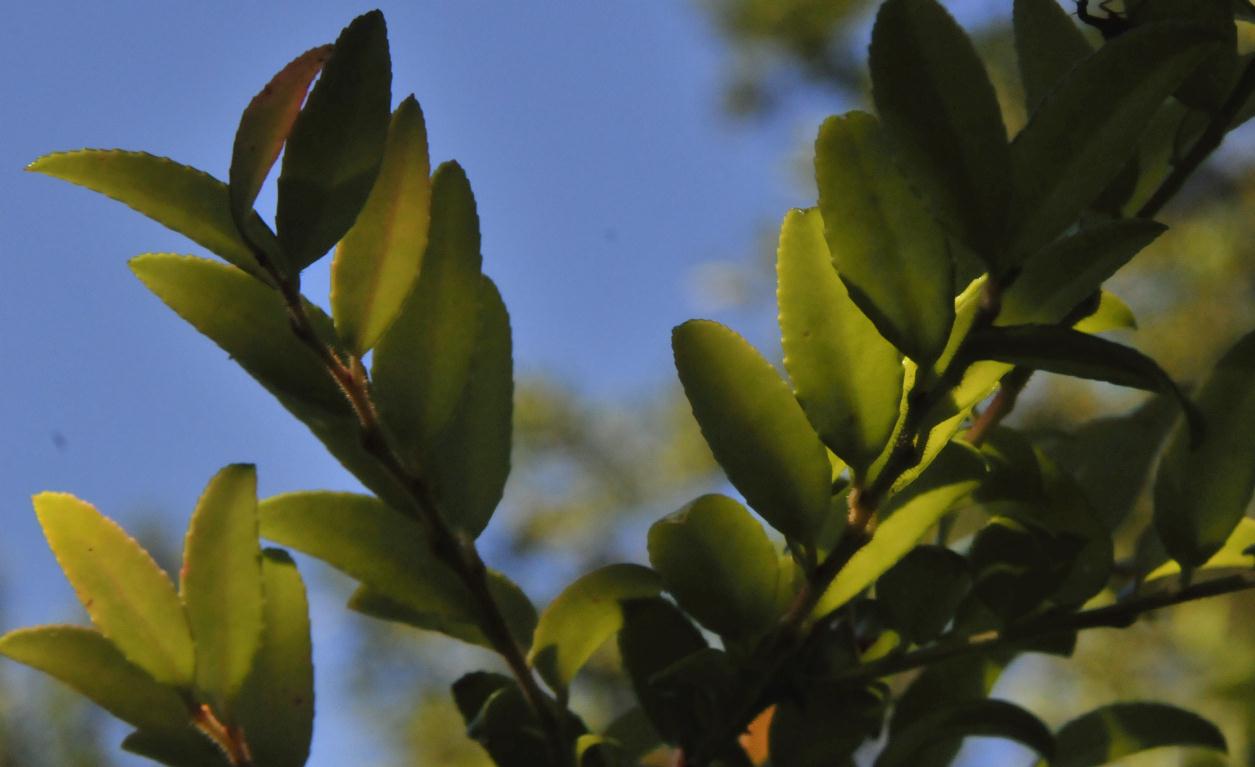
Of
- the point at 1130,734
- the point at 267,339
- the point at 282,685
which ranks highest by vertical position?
the point at 267,339

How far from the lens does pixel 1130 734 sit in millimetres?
446

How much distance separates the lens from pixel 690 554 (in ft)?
1.23

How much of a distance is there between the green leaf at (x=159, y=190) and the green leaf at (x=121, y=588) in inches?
3.9

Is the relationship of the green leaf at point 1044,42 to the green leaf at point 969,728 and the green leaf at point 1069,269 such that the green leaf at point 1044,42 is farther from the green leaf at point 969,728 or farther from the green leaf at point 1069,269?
the green leaf at point 969,728

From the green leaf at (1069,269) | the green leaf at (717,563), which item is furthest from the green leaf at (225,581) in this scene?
the green leaf at (1069,269)

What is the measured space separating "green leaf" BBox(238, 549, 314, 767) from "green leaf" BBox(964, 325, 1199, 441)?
236 millimetres

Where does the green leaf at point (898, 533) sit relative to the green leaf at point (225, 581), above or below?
below

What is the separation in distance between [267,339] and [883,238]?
0.64 feet

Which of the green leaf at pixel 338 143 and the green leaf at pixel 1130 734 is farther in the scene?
the green leaf at pixel 1130 734

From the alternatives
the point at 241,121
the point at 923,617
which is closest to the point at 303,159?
the point at 241,121

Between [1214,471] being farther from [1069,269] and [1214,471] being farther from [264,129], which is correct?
[264,129]

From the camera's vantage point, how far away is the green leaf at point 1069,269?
331 mm

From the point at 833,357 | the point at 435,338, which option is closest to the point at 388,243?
the point at 435,338

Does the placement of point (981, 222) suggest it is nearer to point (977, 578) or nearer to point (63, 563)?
point (977, 578)
